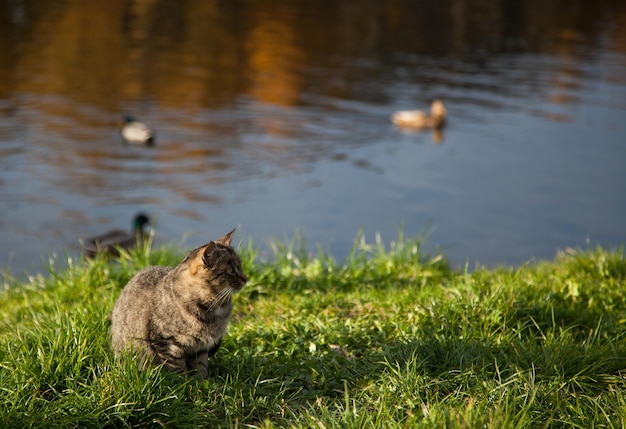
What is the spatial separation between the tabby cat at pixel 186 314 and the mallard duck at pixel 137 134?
14.1 m

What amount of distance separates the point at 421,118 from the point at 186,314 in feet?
55.0

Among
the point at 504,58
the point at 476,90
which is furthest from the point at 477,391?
the point at 504,58

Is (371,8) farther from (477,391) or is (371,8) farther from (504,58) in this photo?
(477,391)

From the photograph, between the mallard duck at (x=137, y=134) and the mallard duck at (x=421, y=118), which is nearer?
the mallard duck at (x=137, y=134)

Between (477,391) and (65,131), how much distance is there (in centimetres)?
1641

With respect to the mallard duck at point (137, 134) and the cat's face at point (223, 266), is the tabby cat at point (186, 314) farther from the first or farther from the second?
the mallard duck at point (137, 134)

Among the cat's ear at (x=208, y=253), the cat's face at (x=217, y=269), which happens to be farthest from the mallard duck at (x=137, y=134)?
the cat's ear at (x=208, y=253)

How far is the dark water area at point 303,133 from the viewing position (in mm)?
14898

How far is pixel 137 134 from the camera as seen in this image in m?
18.8

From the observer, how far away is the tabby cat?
493 centimetres

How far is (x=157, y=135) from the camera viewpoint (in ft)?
65.7

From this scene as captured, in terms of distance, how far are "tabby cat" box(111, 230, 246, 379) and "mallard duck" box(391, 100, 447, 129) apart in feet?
54.3

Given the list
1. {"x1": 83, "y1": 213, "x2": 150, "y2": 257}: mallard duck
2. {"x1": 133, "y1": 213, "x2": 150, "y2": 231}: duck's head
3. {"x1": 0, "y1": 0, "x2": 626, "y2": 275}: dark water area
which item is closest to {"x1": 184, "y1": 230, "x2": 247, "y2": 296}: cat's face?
{"x1": 0, "y1": 0, "x2": 626, "y2": 275}: dark water area

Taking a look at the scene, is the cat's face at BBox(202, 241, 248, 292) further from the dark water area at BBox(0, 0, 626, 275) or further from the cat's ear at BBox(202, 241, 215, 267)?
the dark water area at BBox(0, 0, 626, 275)
